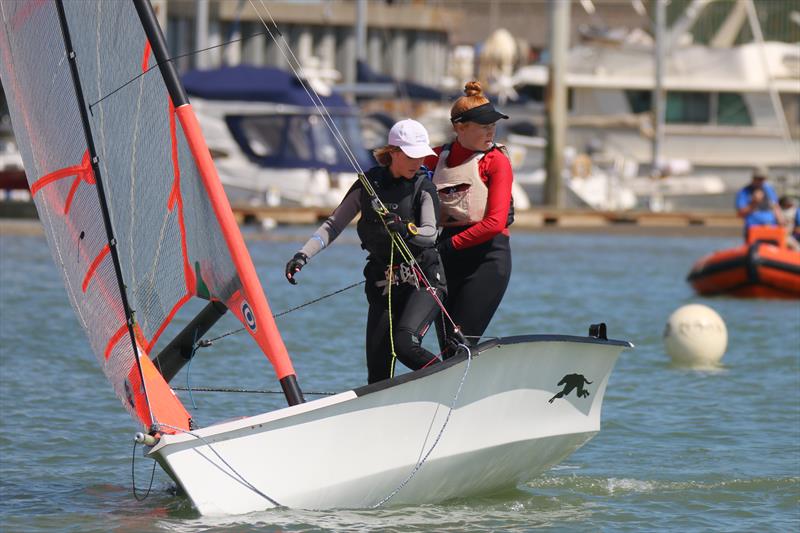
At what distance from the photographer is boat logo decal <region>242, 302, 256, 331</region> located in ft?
22.4

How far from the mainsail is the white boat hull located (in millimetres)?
273

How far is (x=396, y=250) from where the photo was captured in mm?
6984

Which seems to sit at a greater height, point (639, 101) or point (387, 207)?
point (639, 101)

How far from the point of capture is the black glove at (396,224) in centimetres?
676

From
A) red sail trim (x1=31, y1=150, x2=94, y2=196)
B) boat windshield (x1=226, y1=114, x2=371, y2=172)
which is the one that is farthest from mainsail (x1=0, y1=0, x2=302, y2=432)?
boat windshield (x1=226, y1=114, x2=371, y2=172)

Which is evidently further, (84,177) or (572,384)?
(572,384)

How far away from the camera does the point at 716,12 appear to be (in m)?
44.8

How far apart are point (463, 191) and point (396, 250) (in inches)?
19.7

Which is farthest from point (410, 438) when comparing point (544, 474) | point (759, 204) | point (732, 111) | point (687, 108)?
point (732, 111)

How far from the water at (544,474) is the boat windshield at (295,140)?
38.6ft

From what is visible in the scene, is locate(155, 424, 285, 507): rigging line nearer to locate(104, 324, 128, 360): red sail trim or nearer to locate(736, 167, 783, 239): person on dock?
locate(104, 324, 128, 360): red sail trim

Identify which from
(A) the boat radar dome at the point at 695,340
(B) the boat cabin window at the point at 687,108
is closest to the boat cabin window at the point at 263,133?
(B) the boat cabin window at the point at 687,108

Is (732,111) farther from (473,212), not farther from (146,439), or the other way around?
(146,439)

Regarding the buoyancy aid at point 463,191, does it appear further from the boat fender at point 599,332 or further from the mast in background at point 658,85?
the mast in background at point 658,85
